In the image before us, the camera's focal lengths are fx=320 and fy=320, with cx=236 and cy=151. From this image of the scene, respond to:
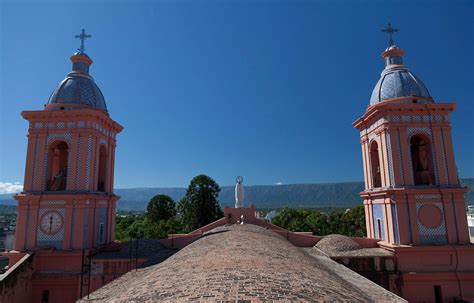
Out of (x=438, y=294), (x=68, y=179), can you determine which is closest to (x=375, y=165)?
(x=438, y=294)

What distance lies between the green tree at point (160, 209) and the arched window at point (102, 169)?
2525cm

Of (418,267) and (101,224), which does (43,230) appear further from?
(418,267)

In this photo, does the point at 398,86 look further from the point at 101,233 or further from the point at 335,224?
the point at 335,224

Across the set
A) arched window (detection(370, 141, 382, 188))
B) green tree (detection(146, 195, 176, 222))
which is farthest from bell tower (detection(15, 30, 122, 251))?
green tree (detection(146, 195, 176, 222))

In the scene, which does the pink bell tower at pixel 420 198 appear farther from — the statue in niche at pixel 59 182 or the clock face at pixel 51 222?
the statue in niche at pixel 59 182

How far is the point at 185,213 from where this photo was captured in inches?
1421

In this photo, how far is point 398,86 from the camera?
18.4 metres

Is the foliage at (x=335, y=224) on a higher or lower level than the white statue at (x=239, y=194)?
lower

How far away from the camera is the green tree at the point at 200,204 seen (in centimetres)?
3484

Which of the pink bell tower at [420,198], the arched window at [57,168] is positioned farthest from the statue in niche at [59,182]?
the pink bell tower at [420,198]

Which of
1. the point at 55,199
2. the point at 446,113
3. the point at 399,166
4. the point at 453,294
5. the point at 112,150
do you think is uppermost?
the point at 446,113

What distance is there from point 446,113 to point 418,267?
8451 mm

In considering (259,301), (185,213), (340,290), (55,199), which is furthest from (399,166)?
(185,213)

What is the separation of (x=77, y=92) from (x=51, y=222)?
7202 mm
